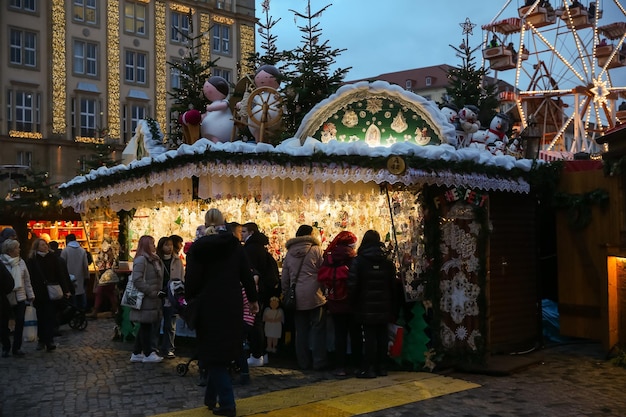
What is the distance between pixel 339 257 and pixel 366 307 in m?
0.76

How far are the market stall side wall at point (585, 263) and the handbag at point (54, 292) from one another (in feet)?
24.1

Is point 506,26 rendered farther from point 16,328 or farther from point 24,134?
point 24,134

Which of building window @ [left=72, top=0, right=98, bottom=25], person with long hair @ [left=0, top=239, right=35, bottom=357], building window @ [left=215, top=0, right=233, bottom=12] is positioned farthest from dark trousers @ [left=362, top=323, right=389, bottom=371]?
building window @ [left=215, top=0, right=233, bottom=12]

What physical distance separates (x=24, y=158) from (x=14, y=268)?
29367 millimetres

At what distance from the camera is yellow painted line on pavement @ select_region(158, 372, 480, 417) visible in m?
6.42

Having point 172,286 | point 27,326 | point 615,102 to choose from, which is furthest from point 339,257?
point 615,102

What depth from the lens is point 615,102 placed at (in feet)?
72.8

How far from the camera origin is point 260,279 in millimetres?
8438

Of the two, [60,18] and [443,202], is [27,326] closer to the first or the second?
[443,202]

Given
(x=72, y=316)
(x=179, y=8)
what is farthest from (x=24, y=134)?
(x=72, y=316)

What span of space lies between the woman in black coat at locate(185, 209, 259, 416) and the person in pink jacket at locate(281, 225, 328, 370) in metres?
2.17

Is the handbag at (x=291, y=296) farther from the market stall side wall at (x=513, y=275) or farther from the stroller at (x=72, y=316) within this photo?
the stroller at (x=72, y=316)

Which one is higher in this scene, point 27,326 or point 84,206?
point 84,206

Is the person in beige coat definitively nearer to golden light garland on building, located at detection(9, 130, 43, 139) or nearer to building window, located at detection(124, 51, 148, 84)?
golden light garland on building, located at detection(9, 130, 43, 139)
